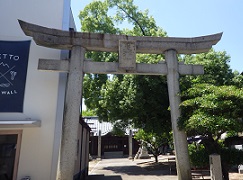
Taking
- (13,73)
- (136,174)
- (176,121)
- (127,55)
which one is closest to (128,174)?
(136,174)

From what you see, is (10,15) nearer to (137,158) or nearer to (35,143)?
(35,143)

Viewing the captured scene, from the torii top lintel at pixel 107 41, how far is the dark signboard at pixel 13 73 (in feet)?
3.51

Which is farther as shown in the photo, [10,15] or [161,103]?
[161,103]

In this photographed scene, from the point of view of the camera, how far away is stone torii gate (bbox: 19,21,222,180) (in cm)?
779

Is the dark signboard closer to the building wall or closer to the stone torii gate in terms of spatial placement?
the building wall

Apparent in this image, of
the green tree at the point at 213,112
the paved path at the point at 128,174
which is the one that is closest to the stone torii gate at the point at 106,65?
the green tree at the point at 213,112

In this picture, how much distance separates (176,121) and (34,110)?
5703 millimetres

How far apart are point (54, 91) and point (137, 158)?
85.2 feet

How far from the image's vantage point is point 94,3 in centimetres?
2186

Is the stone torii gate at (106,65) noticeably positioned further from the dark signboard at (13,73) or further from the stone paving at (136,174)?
the stone paving at (136,174)

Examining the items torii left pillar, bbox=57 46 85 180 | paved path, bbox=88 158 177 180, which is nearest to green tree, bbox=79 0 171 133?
paved path, bbox=88 158 177 180

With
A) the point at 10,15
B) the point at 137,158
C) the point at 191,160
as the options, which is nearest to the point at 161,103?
the point at 191,160

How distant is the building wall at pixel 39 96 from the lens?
7.96 meters

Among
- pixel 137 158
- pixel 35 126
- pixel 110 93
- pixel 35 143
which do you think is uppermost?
pixel 110 93
